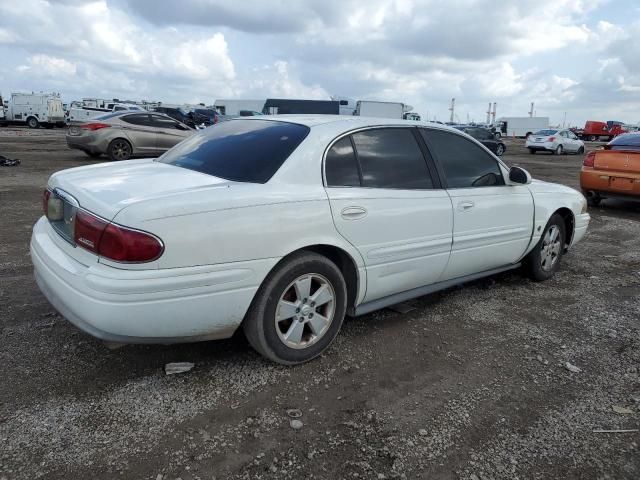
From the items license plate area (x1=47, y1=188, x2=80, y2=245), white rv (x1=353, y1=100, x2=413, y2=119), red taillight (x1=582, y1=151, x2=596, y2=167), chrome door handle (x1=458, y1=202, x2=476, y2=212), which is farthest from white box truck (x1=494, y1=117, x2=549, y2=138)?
license plate area (x1=47, y1=188, x2=80, y2=245)

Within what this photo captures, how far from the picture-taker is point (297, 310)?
3051 millimetres

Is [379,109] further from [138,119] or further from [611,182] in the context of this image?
[611,182]

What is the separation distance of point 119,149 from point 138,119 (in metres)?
1.00

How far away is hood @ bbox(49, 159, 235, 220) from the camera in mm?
2633

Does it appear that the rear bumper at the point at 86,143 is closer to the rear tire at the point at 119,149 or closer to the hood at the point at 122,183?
the rear tire at the point at 119,149

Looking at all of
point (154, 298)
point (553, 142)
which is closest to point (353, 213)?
point (154, 298)

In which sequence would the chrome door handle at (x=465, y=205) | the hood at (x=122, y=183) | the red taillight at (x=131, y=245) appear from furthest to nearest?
the chrome door handle at (x=465, y=205)
the hood at (x=122, y=183)
the red taillight at (x=131, y=245)

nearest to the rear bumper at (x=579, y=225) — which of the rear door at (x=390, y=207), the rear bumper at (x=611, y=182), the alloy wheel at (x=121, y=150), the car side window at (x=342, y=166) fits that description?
the rear door at (x=390, y=207)

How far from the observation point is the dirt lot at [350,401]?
7.61 ft

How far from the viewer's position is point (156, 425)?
254 centimetres

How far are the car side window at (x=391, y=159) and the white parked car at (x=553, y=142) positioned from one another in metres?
27.2

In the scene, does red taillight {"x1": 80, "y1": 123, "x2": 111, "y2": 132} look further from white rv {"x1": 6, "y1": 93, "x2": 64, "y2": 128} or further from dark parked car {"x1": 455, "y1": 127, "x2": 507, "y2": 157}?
white rv {"x1": 6, "y1": 93, "x2": 64, "y2": 128}

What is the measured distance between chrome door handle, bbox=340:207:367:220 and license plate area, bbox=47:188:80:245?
1.52 metres

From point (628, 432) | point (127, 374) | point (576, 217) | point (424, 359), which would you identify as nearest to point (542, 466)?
point (628, 432)
